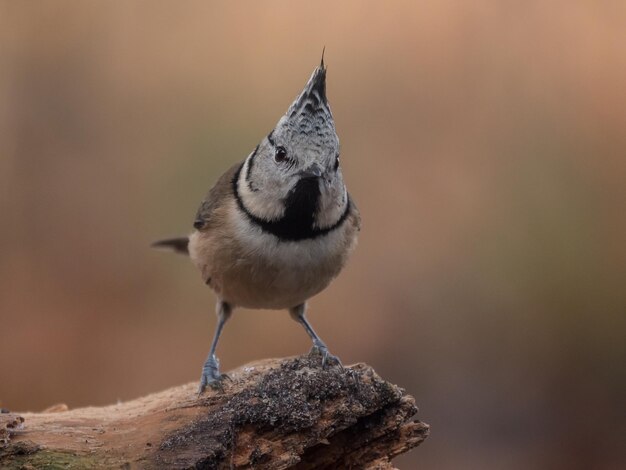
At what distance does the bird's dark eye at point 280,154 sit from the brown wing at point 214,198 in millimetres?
532

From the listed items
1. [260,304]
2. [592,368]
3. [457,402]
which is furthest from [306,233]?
[592,368]

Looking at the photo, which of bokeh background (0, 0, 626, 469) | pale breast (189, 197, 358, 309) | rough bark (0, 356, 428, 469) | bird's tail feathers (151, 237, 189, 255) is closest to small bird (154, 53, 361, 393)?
pale breast (189, 197, 358, 309)

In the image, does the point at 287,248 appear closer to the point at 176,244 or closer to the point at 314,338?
the point at 314,338

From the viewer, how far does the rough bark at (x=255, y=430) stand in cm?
312

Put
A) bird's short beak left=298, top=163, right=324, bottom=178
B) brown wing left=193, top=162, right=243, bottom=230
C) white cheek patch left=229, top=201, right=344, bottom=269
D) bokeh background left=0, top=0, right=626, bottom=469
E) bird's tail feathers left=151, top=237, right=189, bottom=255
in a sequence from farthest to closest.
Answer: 1. bokeh background left=0, top=0, right=626, bottom=469
2. bird's tail feathers left=151, top=237, right=189, bottom=255
3. brown wing left=193, top=162, right=243, bottom=230
4. white cheek patch left=229, top=201, right=344, bottom=269
5. bird's short beak left=298, top=163, right=324, bottom=178

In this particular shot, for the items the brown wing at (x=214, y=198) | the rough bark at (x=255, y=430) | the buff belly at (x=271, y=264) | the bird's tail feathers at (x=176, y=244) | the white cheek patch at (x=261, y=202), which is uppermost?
the bird's tail feathers at (x=176, y=244)

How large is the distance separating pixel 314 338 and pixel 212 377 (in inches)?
24.4

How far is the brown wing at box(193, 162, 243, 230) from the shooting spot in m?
4.16

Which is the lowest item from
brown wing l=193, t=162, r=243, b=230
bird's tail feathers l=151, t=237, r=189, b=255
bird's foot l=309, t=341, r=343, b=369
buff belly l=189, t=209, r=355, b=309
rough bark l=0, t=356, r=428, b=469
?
rough bark l=0, t=356, r=428, b=469

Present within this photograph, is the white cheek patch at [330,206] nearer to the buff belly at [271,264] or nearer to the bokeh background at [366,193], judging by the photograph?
the buff belly at [271,264]

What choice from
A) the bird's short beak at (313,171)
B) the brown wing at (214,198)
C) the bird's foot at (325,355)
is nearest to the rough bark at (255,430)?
the bird's foot at (325,355)

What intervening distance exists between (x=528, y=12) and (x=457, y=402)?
3518 millimetres

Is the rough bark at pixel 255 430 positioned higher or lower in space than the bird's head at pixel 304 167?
lower

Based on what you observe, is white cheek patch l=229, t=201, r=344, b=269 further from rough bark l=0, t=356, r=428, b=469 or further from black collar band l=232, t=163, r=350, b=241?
rough bark l=0, t=356, r=428, b=469
